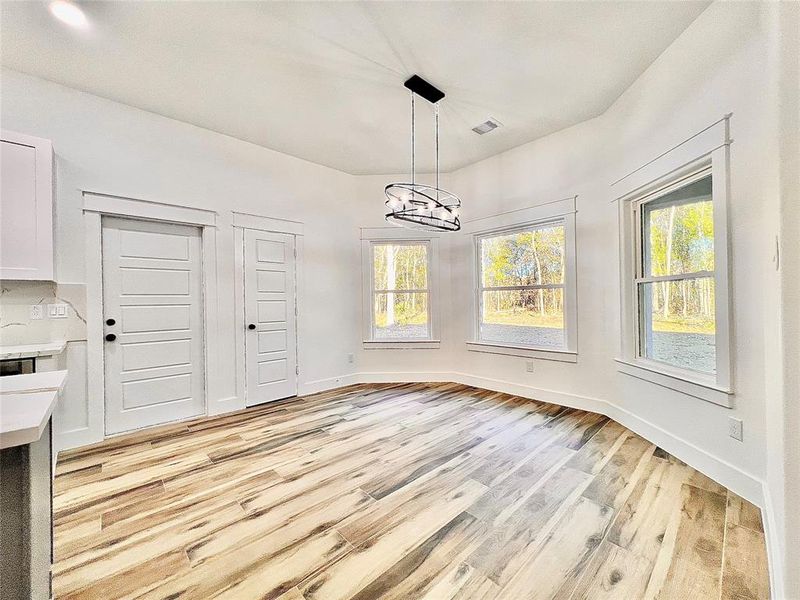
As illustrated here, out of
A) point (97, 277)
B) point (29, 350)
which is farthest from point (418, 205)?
point (29, 350)

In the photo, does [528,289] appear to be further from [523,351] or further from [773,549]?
[773,549]

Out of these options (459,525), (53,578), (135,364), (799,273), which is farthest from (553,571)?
(135,364)

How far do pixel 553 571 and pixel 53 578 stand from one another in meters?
2.20

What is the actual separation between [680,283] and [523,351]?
1790 mm

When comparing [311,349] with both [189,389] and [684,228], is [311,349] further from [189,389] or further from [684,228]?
[684,228]

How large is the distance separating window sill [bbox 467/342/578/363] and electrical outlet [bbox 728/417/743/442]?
1569 millimetres

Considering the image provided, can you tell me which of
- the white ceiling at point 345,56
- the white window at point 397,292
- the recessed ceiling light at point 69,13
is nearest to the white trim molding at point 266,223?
the white ceiling at point 345,56

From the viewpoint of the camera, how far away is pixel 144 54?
8.24 feet

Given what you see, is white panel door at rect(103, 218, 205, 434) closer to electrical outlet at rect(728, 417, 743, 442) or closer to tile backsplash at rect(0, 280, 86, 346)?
tile backsplash at rect(0, 280, 86, 346)

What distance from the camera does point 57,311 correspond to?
2.81 meters

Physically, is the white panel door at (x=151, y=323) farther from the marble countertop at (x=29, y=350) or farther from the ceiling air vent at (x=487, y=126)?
the ceiling air vent at (x=487, y=126)

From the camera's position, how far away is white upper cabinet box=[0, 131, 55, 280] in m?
2.40

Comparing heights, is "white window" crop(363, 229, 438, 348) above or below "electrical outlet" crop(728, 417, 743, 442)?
above

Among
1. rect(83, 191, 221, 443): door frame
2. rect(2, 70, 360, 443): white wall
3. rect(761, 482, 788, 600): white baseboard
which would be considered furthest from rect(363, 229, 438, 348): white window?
→ rect(761, 482, 788, 600): white baseboard
